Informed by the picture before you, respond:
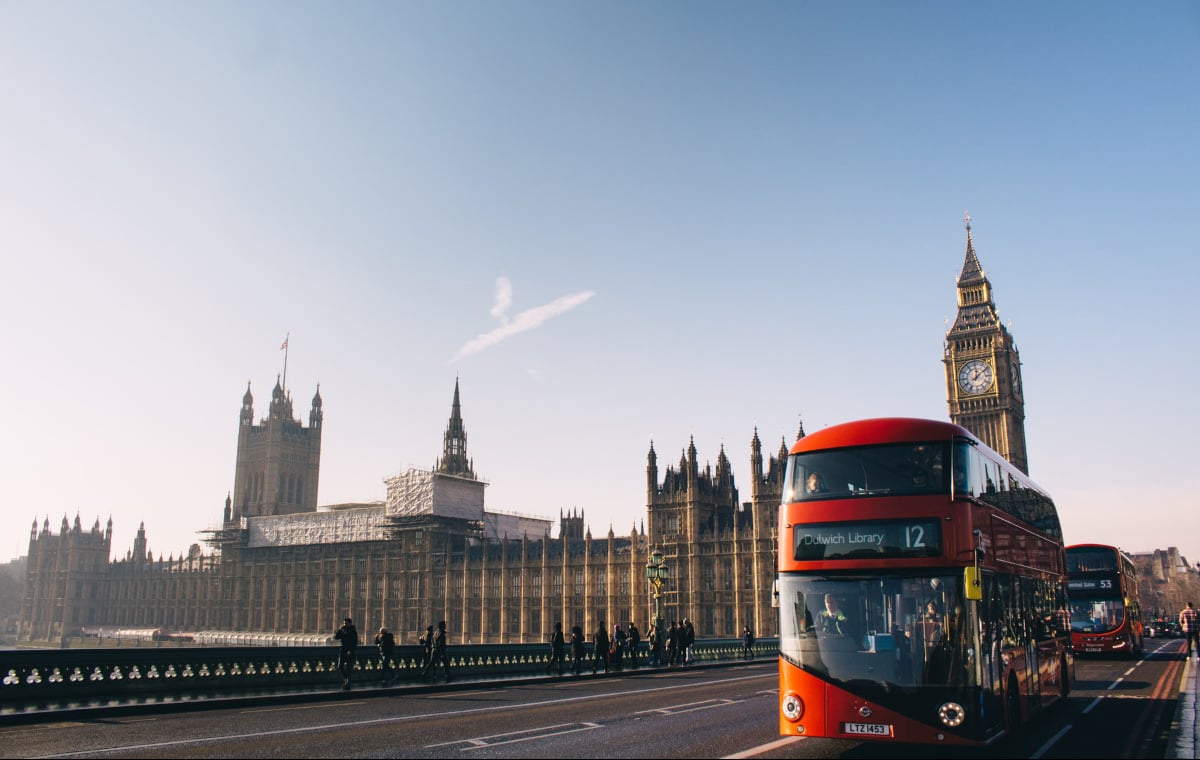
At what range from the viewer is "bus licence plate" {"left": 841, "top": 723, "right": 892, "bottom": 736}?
425 inches

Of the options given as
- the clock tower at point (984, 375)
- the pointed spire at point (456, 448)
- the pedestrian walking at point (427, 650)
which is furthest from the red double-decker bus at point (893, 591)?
the pointed spire at point (456, 448)

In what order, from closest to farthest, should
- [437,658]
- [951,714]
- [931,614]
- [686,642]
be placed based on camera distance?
[951,714]
[931,614]
[437,658]
[686,642]

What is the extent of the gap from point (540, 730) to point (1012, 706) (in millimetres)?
7508

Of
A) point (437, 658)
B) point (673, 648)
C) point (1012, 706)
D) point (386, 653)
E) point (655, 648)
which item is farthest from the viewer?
point (655, 648)

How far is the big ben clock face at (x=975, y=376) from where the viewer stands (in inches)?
3954

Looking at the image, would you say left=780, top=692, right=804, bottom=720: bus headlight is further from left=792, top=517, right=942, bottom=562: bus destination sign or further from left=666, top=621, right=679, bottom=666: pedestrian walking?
left=666, top=621, right=679, bottom=666: pedestrian walking

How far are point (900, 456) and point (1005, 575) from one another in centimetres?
315

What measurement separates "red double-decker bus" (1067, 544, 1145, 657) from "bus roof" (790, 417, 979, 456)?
74.0 feet

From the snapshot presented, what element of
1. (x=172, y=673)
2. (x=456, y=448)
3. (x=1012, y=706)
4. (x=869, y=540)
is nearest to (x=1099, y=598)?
(x=1012, y=706)

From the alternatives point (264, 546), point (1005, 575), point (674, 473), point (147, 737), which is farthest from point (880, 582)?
point (264, 546)

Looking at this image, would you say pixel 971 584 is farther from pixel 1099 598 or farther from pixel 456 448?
pixel 456 448

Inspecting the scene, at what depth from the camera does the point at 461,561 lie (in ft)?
309

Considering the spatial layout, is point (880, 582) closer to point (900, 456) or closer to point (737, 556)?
point (900, 456)

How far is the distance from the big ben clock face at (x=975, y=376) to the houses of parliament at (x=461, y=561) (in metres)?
0.14
